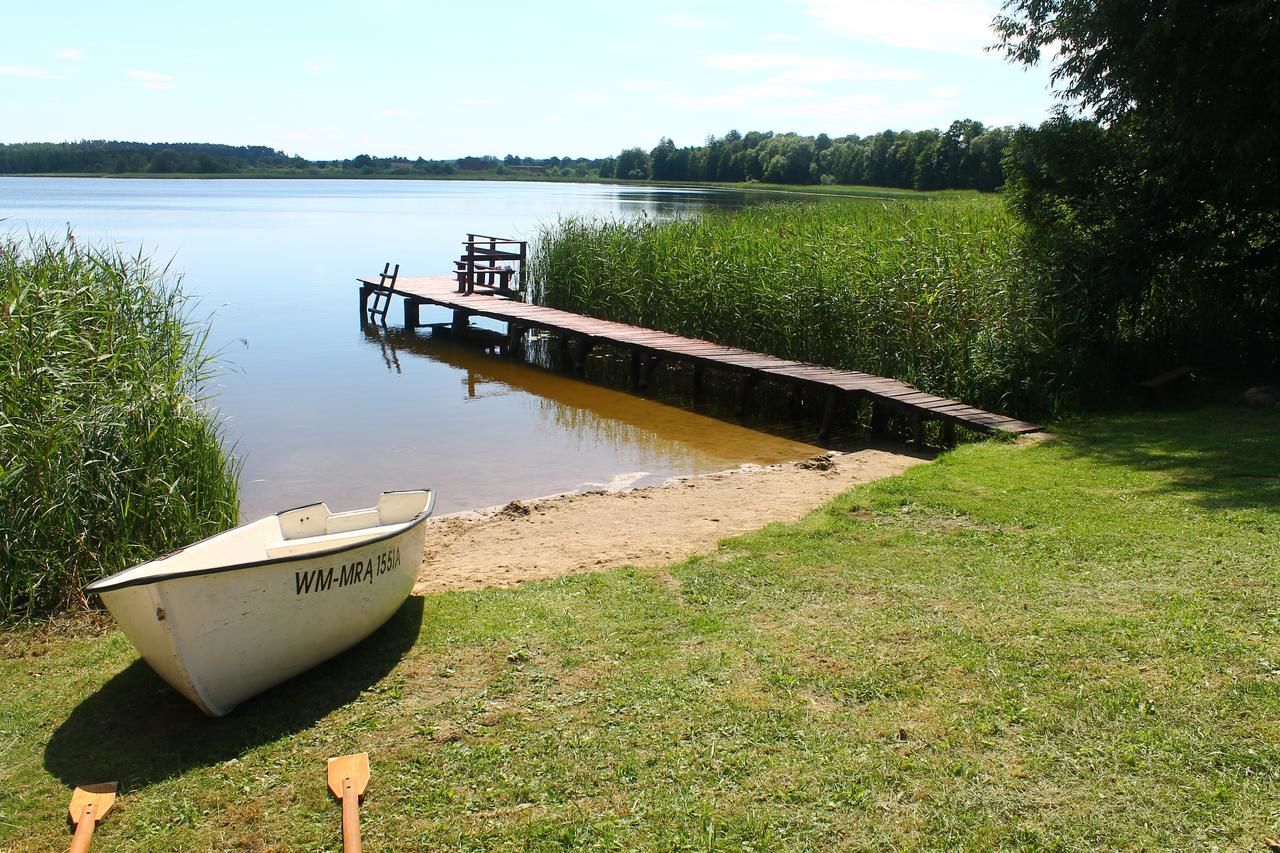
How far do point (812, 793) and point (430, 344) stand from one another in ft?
63.3

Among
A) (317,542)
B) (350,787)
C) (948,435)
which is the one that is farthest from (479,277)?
(350,787)

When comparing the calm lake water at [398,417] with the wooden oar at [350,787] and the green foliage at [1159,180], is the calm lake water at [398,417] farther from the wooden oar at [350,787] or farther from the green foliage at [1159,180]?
the wooden oar at [350,787]

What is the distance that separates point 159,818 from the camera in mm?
3951

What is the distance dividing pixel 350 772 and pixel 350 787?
0.13 metres

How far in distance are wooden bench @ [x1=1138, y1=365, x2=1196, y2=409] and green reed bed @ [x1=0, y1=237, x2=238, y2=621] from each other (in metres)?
9.55

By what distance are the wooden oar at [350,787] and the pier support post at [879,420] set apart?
9.22m

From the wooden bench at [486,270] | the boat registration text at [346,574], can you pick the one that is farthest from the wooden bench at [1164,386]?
the wooden bench at [486,270]

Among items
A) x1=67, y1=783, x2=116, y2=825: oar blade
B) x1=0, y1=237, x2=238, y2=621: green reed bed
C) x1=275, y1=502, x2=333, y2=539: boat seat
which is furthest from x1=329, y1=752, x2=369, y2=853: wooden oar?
x1=0, y1=237, x2=238, y2=621: green reed bed

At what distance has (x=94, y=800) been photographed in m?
3.98

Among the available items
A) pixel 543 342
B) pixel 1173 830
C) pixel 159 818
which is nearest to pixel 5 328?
pixel 159 818

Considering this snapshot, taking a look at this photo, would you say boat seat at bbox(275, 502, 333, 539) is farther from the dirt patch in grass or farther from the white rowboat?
the dirt patch in grass

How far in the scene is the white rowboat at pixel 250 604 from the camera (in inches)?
178

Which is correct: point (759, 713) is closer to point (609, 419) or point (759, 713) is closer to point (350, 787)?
point (350, 787)

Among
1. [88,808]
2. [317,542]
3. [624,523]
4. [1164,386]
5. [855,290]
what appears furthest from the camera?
[855,290]
